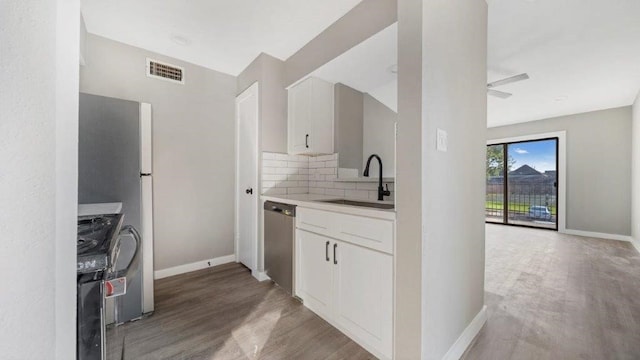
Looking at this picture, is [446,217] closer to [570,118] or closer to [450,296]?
[450,296]

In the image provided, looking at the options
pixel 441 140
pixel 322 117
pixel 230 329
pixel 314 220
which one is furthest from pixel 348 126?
pixel 230 329

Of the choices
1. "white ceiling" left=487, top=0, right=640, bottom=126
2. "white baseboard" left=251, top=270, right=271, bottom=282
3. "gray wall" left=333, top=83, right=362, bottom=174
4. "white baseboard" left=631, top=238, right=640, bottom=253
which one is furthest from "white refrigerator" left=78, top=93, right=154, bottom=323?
"white baseboard" left=631, top=238, right=640, bottom=253

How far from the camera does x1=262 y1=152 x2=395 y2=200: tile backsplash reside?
8.46ft

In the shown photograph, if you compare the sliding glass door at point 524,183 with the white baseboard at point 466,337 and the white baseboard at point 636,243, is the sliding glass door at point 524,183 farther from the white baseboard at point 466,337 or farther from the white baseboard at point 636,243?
the white baseboard at point 466,337

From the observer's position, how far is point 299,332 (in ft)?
5.68

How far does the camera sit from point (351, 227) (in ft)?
5.24

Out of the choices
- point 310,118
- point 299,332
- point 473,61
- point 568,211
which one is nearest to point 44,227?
point 299,332

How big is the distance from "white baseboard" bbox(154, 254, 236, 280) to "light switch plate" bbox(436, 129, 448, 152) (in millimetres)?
2846

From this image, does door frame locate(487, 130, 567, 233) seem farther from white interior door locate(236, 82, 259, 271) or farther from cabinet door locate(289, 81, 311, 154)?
white interior door locate(236, 82, 259, 271)

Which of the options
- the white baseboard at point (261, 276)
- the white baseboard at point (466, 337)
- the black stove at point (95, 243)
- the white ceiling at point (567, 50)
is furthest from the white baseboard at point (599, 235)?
the black stove at point (95, 243)

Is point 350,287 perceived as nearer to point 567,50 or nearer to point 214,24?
point 214,24

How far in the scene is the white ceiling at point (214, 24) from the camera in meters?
1.93

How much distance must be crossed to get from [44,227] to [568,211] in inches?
285

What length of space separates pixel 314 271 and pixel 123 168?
1.62 meters
